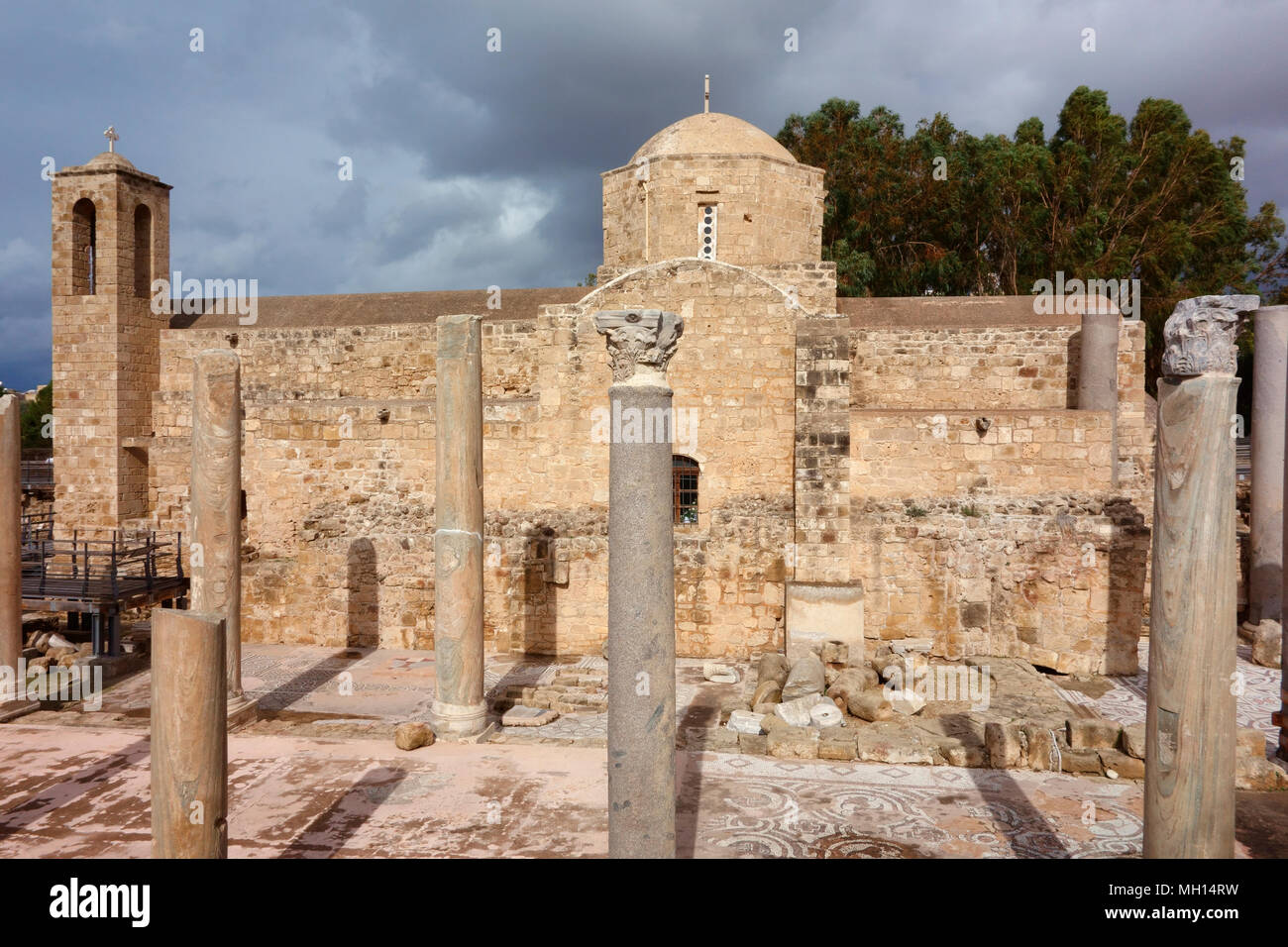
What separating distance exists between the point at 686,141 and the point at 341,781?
1284 cm

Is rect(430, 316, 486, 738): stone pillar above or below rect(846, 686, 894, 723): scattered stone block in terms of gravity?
above

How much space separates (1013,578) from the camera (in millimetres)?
12070

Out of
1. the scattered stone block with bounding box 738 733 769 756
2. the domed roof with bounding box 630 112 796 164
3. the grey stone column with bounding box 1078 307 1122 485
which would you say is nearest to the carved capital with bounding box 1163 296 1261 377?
the scattered stone block with bounding box 738 733 769 756

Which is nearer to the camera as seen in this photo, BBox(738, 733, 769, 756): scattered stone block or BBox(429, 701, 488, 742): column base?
BBox(738, 733, 769, 756): scattered stone block

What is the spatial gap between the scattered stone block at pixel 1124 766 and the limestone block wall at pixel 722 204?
398 inches

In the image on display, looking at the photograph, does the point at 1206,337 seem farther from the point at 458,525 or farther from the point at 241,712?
the point at 241,712

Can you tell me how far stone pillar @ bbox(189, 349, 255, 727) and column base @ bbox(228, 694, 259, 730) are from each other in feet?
0.04

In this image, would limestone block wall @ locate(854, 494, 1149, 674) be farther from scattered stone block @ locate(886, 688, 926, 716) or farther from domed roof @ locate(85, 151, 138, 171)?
domed roof @ locate(85, 151, 138, 171)

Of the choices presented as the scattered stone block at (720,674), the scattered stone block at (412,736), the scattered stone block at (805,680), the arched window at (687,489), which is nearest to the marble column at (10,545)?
the scattered stone block at (412,736)

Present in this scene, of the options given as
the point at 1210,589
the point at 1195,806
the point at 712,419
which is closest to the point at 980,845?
the point at 1195,806

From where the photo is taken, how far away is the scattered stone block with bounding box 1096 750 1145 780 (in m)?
7.95

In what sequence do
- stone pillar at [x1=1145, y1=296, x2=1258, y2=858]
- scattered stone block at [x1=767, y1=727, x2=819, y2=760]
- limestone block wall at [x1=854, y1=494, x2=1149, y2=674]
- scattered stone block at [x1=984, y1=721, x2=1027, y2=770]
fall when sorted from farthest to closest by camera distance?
limestone block wall at [x1=854, y1=494, x2=1149, y2=674] < scattered stone block at [x1=767, y1=727, x2=819, y2=760] < scattered stone block at [x1=984, y1=721, x2=1027, y2=770] < stone pillar at [x1=1145, y1=296, x2=1258, y2=858]

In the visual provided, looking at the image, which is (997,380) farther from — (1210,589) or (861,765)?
(1210,589)

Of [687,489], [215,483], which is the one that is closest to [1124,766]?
[687,489]
